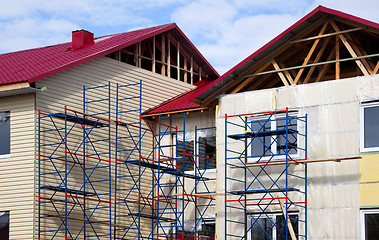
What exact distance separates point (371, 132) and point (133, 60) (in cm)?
1040

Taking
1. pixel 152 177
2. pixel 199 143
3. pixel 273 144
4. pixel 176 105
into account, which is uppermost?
pixel 176 105

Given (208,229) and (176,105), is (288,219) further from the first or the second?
(176,105)

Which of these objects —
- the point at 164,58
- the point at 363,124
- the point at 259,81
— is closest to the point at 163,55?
the point at 164,58

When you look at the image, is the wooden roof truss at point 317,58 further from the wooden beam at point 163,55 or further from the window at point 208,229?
the wooden beam at point 163,55

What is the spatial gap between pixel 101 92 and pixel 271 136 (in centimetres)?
659

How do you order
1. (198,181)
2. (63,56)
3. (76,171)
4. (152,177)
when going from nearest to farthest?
(76,171)
(198,181)
(63,56)
(152,177)

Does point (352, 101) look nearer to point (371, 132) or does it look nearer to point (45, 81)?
point (371, 132)

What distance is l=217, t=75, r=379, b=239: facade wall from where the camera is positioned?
756 inches

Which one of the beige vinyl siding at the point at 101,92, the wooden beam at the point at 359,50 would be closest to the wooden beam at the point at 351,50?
the wooden beam at the point at 359,50

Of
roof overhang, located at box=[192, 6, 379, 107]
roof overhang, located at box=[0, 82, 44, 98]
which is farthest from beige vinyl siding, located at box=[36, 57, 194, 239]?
roof overhang, located at box=[192, 6, 379, 107]

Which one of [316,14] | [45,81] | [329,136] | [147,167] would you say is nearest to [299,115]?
[329,136]

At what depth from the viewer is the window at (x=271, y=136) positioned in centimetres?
2083

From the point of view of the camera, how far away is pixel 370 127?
1950 cm

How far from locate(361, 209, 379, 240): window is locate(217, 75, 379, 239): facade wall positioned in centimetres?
16
